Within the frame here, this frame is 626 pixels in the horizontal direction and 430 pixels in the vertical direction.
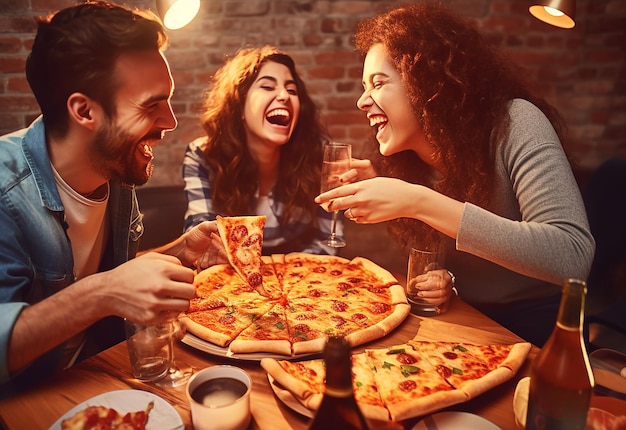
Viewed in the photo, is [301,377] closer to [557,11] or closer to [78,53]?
[78,53]

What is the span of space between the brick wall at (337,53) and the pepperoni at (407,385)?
338cm

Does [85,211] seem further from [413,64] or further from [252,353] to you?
[413,64]

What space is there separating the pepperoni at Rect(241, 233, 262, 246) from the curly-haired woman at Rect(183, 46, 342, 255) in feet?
2.37

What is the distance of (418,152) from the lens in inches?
107

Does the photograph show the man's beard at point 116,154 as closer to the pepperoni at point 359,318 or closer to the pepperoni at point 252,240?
the pepperoni at point 252,240

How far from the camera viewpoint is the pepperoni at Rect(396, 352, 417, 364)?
1724 millimetres

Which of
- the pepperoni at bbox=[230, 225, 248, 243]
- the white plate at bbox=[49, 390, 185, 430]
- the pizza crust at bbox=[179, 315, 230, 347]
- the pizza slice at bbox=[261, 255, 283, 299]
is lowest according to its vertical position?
the pizza slice at bbox=[261, 255, 283, 299]

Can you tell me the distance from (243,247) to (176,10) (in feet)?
3.96

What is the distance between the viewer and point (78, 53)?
1896 millimetres

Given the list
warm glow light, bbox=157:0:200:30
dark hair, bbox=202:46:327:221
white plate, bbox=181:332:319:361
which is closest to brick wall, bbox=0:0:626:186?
dark hair, bbox=202:46:327:221

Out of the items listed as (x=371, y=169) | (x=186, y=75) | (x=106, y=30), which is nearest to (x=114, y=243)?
A: (x=106, y=30)

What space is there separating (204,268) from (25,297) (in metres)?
0.91

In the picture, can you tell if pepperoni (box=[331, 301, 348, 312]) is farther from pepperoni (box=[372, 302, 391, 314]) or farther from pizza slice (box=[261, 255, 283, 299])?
pizza slice (box=[261, 255, 283, 299])

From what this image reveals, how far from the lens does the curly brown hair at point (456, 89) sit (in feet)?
7.62
